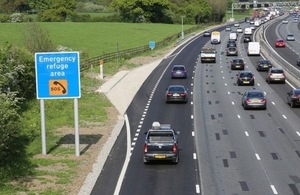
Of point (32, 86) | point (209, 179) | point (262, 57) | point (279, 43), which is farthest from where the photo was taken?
point (279, 43)

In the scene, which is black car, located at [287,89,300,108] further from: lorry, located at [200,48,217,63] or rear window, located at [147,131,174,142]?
lorry, located at [200,48,217,63]

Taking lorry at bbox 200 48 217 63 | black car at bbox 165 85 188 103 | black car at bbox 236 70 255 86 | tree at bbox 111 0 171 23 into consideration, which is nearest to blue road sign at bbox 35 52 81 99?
black car at bbox 165 85 188 103

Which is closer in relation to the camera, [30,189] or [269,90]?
[30,189]

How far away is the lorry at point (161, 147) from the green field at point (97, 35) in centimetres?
6284

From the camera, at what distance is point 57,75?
105 feet

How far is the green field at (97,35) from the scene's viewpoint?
103 metres

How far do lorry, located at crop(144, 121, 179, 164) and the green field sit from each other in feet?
206

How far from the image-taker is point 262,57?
86.6 metres

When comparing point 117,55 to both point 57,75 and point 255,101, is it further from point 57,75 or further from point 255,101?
point 57,75

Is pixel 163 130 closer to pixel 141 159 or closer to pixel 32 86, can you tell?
pixel 141 159

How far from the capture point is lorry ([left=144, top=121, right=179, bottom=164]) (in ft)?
93.8

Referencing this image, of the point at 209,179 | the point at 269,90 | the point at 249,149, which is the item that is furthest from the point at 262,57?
the point at 209,179

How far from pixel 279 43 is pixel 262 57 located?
1987 centimetres

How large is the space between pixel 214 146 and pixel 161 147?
5291 millimetres
